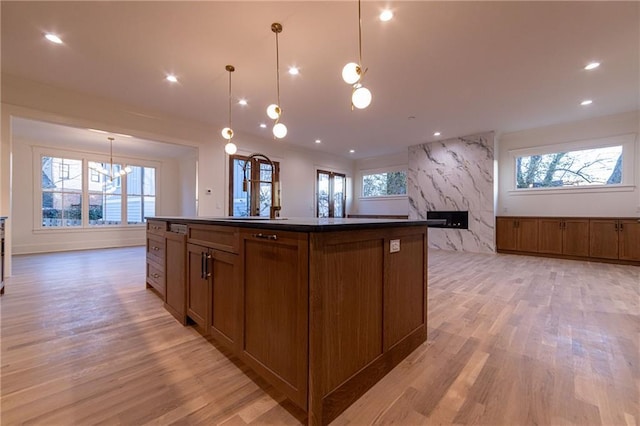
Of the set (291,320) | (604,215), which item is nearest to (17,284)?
(291,320)

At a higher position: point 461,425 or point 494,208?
point 494,208

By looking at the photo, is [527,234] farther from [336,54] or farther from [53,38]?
[53,38]

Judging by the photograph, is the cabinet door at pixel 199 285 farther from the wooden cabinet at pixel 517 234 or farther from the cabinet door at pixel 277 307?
the wooden cabinet at pixel 517 234

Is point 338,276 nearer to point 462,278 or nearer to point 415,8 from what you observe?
point 415,8

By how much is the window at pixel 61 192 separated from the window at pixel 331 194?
6483mm

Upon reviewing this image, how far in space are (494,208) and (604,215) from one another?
1.83 meters

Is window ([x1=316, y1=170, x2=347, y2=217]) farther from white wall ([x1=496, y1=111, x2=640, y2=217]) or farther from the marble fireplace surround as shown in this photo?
white wall ([x1=496, y1=111, x2=640, y2=217])

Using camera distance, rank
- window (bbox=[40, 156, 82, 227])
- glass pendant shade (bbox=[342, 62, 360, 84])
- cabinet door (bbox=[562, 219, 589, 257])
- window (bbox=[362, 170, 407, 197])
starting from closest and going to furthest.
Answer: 1. glass pendant shade (bbox=[342, 62, 360, 84])
2. cabinet door (bbox=[562, 219, 589, 257])
3. window (bbox=[40, 156, 82, 227])
4. window (bbox=[362, 170, 407, 197])

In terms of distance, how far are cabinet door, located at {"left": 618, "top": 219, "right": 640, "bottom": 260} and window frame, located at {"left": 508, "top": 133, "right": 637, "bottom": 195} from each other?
790mm

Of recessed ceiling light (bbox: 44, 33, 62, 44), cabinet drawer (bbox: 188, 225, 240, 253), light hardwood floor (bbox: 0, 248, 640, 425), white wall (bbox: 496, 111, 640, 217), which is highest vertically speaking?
recessed ceiling light (bbox: 44, 33, 62, 44)

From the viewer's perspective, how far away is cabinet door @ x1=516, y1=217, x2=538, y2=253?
568cm

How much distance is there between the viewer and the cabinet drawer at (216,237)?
5.23ft

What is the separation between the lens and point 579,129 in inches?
215

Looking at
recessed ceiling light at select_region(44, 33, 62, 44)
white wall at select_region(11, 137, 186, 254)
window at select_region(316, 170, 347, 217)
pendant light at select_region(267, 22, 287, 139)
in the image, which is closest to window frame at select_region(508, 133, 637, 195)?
window at select_region(316, 170, 347, 217)
